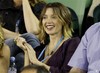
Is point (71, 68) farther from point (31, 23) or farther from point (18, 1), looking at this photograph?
point (18, 1)

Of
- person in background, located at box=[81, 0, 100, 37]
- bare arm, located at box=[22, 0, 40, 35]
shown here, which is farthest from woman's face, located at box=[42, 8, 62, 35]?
person in background, located at box=[81, 0, 100, 37]

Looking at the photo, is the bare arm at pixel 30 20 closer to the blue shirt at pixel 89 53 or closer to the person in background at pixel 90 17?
the person in background at pixel 90 17

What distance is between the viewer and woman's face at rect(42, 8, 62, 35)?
244cm

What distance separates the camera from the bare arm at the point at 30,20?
2.82 m

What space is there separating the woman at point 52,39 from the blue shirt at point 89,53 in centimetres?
26

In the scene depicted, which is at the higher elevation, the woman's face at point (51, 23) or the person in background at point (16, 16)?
the woman's face at point (51, 23)

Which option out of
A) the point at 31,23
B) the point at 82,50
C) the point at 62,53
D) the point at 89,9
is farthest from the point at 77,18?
the point at 82,50

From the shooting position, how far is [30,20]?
2861 mm

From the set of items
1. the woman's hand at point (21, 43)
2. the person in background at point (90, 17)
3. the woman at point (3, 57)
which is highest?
the woman at point (3, 57)

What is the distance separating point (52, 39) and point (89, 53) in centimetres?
56

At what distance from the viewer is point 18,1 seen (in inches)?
124

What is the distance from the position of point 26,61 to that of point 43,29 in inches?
12.3

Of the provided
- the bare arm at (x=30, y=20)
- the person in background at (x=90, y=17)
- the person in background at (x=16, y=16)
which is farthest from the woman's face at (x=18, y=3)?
the person in background at (x=90, y=17)

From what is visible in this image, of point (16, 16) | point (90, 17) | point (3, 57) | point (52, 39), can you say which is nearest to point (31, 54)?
point (52, 39)
